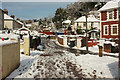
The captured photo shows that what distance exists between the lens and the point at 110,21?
961 inches

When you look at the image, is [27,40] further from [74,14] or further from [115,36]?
[74,14]

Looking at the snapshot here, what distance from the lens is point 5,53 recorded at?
5.86 m

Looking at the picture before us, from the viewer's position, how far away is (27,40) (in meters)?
12.0

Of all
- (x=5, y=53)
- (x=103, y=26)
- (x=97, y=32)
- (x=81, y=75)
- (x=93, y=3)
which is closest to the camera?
(x=5, y=53)

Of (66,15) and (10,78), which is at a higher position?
(66,15)

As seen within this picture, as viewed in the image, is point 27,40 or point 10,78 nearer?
point 10,78

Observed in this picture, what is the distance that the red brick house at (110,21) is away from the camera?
931 inches

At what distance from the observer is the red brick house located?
2366 cm

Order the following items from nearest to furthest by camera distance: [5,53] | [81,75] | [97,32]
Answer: [5,53], [81,75], [97,32]

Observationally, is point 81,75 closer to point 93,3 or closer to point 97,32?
point 97,32

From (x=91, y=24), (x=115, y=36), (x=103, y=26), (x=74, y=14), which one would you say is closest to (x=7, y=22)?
(x=91, y=24)

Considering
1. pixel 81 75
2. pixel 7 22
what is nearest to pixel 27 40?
pixel 81 75

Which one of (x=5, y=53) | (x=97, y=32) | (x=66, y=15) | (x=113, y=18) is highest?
(x=66, y=15)

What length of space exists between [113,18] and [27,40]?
708 inches
